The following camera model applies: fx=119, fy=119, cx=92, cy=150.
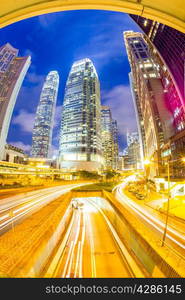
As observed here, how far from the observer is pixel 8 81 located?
68.7 m

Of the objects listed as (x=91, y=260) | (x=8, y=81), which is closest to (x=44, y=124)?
(x=8, y=81)

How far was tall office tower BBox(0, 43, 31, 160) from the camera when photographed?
54.1m

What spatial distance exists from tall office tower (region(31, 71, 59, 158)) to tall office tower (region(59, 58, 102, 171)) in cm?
6589

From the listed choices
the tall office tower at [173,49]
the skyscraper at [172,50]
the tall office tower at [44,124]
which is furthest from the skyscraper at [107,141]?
the tall office tower at [173,49]

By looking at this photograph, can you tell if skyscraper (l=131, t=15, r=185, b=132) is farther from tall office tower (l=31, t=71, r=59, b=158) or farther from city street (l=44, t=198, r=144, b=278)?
tall office tower (l=31, t=71, r=59, b=158)

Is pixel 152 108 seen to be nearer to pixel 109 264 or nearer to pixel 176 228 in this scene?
pixel 176 228

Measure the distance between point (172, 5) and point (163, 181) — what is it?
33.7 m

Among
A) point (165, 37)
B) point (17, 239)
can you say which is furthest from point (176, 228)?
point (165, 37)

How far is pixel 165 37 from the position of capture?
28422 mm

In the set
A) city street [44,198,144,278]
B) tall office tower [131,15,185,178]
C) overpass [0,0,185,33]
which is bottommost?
city street [44,198,144,278]

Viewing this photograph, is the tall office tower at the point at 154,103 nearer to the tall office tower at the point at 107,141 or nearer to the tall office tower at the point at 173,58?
the tall office tower at the point at 173,58

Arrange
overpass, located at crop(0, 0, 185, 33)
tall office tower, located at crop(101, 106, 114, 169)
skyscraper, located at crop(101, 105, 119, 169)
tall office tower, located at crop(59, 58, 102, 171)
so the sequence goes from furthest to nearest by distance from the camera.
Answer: skyscraper, located at crop(101, 105, 119, 169), tall office tower, located at crop(101, 106, 114, 169), tall office tower, located at crop(59, 58, 102, 171), overpass, located at crop(0, 0, 185, 33)

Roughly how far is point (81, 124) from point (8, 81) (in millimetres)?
52498

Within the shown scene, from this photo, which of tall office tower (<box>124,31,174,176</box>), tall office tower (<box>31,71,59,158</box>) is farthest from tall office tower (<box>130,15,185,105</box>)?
tall office tower (<box>31,71,59,158</box>)
